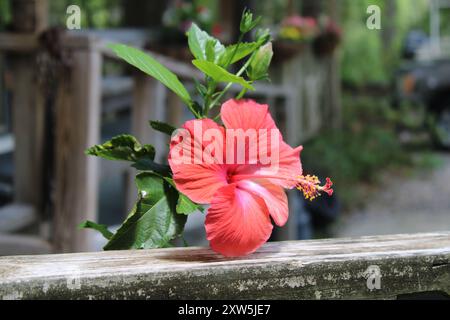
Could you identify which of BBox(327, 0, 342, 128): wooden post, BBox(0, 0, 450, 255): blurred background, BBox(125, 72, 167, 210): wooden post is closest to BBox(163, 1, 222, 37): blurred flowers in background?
BBox(0, 0, 450, 255): blurred background

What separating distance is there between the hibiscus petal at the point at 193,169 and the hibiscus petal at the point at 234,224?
0.01 meters

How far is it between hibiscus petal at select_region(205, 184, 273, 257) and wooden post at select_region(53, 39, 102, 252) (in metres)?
1.88

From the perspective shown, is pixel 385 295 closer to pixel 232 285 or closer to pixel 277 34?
pixel 232 285

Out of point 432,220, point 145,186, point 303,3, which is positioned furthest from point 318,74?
point 145,186

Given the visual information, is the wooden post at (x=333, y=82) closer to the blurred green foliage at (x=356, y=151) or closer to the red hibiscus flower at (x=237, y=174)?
the blurred green foliage at (x=356, y=151)

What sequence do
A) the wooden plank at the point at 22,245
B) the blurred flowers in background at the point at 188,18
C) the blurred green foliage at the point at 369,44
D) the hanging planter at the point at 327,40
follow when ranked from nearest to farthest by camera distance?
the wooden plank at the point at 22,245, the blurred flowers in background at the point at 188,18, the hanging planter at the point at 327,40, the blurred green foliage at the point at 369,44

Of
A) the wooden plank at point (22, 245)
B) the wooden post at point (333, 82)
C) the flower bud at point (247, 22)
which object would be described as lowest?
the wooden plank at point (22, 245)

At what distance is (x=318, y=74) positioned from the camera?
9.49 meters

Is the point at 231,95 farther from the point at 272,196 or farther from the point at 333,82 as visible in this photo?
the point at 333,82

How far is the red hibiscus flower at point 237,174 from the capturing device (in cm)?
68
